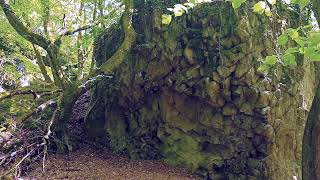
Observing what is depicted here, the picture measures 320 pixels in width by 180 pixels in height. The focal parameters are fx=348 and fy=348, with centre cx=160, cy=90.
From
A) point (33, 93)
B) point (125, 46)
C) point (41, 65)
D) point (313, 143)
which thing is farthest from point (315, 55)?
point (41, 65)

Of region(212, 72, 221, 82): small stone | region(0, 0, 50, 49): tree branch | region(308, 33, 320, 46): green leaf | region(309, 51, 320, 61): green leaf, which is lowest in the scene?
region(212, 72, 221, 82): small stone

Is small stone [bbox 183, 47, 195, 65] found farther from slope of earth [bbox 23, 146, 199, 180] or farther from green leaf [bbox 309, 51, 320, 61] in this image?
green leaf [bbox 309, 51, 320, 61]

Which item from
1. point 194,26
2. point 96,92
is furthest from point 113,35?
point 194,26

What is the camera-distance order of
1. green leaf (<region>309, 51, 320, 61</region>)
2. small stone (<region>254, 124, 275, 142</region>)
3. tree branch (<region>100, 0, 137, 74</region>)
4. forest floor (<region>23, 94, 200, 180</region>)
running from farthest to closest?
tree branch (<region>100, 0, 137, 74</region>) < small stone (<region>254, 124, 275, 142</region>) < forest floor (<region>23, 94, 200, 180</region>) < green leaf (<region>309, 51, 320, 61</region>)

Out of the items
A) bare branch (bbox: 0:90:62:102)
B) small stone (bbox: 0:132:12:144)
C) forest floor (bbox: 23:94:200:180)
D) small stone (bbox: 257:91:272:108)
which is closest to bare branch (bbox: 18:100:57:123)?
small stone (bbox: 0:132:12:144)

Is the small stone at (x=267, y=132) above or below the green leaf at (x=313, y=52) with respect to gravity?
below

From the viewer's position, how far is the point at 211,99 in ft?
21.9

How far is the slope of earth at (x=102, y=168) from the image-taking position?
627cm

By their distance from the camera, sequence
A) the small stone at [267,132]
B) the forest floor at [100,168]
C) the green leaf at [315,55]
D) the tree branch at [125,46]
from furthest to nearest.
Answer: the tree branch at [125,46]
the small stone at [267,132]
the forest floor at [100,168]
the green leaf at [315,55]

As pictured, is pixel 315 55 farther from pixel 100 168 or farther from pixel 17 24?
pixel 17 24

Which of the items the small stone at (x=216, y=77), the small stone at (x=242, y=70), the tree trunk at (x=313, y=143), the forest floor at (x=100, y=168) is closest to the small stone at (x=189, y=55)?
the small stone at (x=216, y=77)

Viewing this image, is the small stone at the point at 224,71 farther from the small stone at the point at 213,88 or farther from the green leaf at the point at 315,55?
the green leaf at the point at 315,55

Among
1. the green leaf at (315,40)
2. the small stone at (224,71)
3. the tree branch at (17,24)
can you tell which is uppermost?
the tree branch at (17,24)

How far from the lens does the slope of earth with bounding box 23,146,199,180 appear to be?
627 cm
